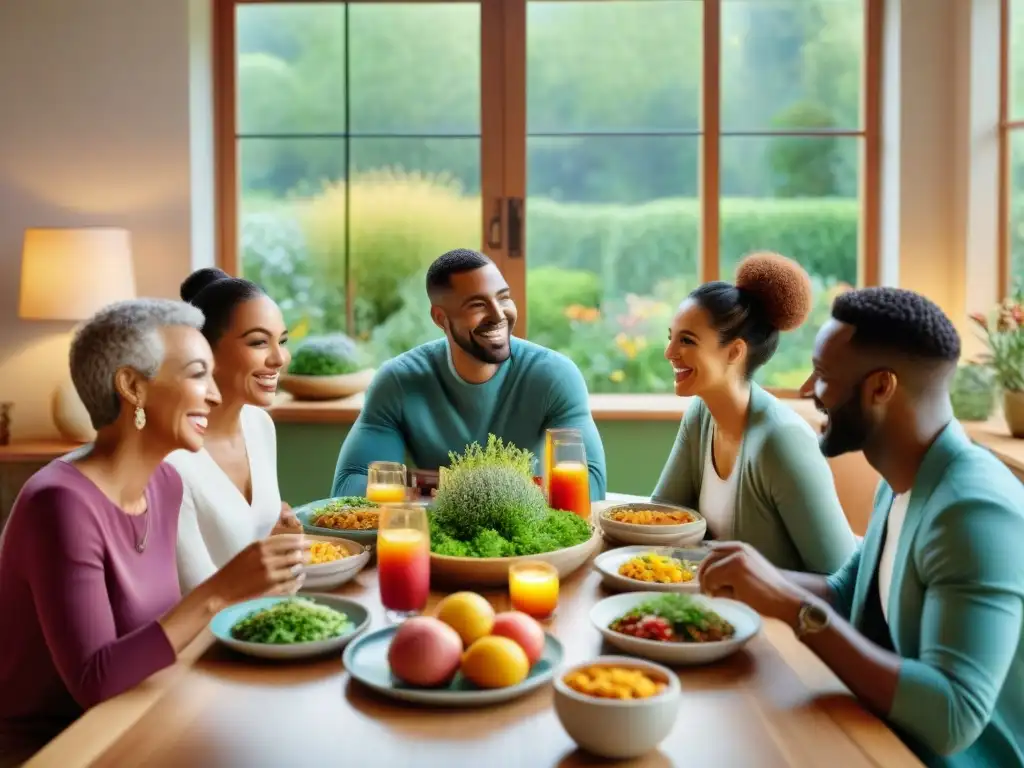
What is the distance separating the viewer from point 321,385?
4281 mm

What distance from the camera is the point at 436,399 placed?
3014mm

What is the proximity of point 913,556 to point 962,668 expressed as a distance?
0.19 meters

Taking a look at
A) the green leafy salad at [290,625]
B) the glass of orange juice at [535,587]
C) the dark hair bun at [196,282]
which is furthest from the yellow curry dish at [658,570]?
the dark hair bun at [196,282]

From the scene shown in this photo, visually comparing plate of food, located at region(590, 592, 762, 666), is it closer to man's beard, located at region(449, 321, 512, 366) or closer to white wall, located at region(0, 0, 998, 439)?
man's beard, located at region(449, 321, 512, 366)

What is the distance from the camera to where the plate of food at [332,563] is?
6.30 feet

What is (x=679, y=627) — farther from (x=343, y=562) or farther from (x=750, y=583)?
(x=343, y=562)

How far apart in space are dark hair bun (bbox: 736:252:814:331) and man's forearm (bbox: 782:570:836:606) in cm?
69

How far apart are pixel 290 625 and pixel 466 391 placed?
57.3 inches

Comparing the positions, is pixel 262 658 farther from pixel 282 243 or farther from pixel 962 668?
pixel 282 243

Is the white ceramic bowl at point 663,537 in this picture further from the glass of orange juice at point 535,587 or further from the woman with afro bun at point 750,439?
the glass of orange juice at point 535,587

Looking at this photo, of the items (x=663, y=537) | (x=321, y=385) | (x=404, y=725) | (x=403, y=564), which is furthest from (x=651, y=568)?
(x=321, y=385)

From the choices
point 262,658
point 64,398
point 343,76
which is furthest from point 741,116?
point 262,658

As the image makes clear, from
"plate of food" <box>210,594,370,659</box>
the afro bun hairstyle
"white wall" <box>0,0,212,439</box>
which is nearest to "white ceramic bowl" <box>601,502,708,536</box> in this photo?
the afro bun hairstyle

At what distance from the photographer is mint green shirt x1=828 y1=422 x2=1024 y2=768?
4.59ft
